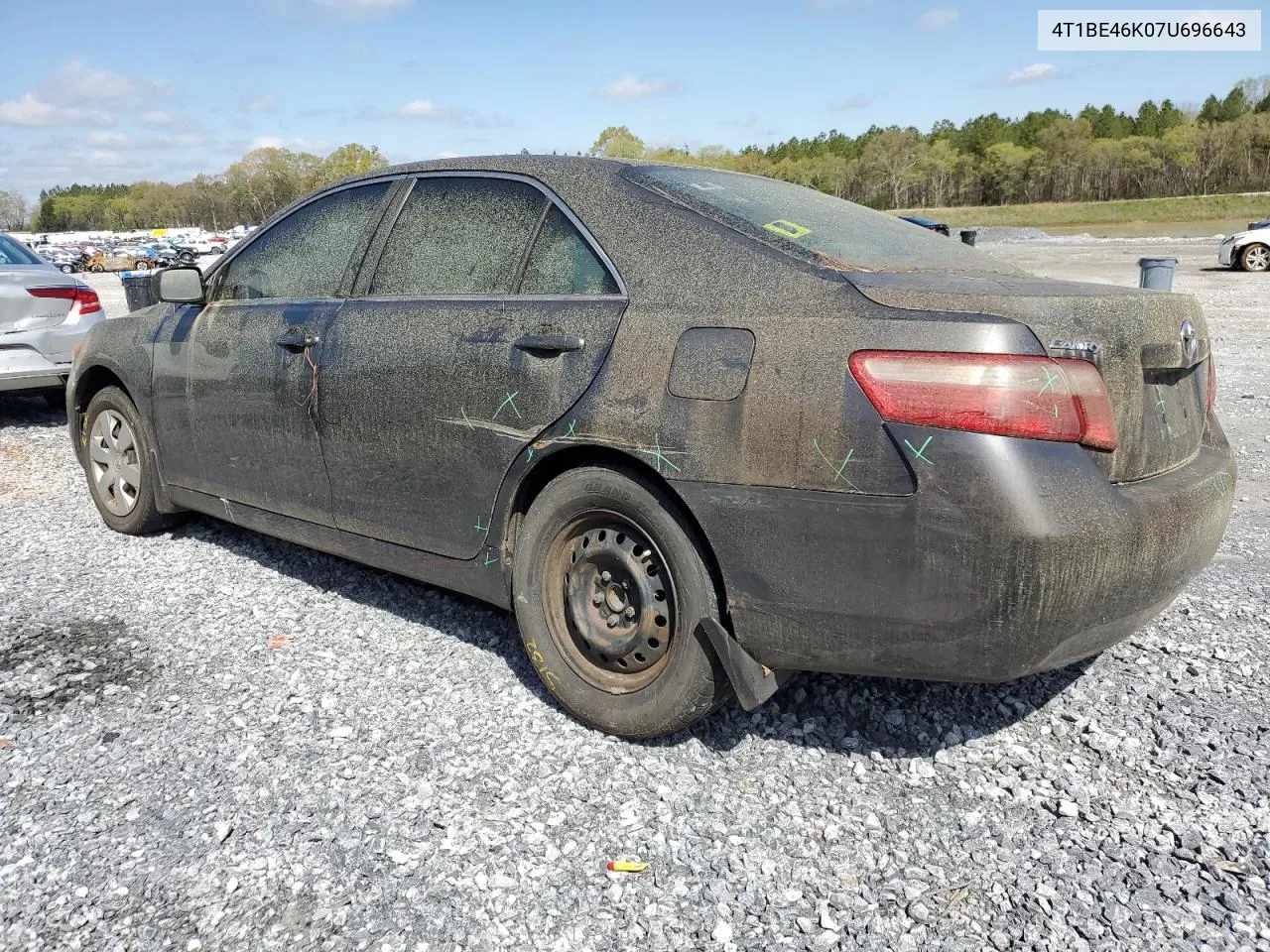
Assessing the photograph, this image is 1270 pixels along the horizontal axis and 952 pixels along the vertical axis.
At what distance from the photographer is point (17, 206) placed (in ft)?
504

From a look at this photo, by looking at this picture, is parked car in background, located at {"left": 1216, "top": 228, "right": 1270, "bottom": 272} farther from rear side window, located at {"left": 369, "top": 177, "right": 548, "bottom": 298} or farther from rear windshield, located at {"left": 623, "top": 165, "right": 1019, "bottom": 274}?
rear side window, located at {"left": 369, "top": 177, "right": 548, "bottom": 298}

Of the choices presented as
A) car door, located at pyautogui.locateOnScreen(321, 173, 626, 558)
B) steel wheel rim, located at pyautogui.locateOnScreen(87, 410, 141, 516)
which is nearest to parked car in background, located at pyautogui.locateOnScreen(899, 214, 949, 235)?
car door, located at pyautogui.locateOnScreen(321, 173, 626, 558)

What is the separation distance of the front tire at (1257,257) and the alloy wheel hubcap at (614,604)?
2619cm

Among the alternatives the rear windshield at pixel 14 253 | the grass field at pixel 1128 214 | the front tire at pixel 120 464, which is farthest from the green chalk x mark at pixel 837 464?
the grass field at pixel 1128 214

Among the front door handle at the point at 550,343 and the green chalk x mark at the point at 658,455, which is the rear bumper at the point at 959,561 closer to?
the green chalk x mark at the point at 658,455

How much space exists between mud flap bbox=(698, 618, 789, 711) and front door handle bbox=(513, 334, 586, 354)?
89 cm

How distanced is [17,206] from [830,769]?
184 m

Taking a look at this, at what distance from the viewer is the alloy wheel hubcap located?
2838 mm

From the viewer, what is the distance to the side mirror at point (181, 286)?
4.33 metres

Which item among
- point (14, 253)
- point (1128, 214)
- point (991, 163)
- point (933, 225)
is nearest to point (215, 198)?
point (991, 163)

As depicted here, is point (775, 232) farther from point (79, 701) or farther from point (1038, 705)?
point (79, 701)

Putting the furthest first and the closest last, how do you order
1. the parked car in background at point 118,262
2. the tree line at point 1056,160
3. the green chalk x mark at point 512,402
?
the tree line at point 1056,160 → the parked car in background at point 118,262 → the green chalk x mark at point 512,402

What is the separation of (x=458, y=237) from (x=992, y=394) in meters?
1.98

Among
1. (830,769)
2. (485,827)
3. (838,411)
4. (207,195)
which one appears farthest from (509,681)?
(207,195)
